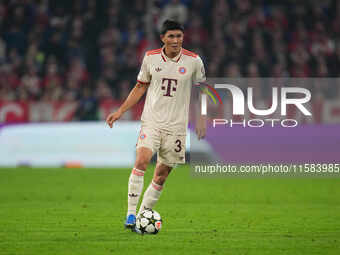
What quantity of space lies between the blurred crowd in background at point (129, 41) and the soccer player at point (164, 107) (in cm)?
1063

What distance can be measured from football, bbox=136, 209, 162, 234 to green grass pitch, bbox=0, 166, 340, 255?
10cm

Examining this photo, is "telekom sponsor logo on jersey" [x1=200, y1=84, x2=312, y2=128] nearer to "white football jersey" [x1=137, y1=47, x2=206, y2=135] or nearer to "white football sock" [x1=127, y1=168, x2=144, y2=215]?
"white football jersey" [x1=137, y1=47, x2=206, y2=135]

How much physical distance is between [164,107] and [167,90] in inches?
7.1

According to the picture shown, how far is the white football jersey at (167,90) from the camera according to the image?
7.77m

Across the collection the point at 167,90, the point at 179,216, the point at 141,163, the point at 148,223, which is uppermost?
the point at 167,90

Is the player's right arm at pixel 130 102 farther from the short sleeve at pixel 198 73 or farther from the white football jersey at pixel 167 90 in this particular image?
the short sleeve at pixel 198 73

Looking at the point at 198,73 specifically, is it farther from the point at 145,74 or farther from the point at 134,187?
the point at 134,187

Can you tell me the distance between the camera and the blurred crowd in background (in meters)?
19.2

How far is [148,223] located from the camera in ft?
25.0

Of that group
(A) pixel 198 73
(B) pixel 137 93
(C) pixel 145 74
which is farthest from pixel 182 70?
(B) pixel 137 93

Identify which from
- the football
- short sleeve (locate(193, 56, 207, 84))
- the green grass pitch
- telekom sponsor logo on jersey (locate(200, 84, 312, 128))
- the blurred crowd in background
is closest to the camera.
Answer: the green grass pitch

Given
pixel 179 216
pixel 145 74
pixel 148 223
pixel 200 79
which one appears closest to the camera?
pixel 148 223

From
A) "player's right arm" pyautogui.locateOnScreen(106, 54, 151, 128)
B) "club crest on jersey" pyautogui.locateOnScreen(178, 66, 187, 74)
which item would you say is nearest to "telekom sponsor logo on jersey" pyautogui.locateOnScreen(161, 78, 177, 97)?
"club crest on jersey" pyautogui.locateOnScreen(178, 66, 187, 74)

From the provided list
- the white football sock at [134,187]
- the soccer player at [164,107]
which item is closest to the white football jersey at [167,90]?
the soccer player at [164,107]
